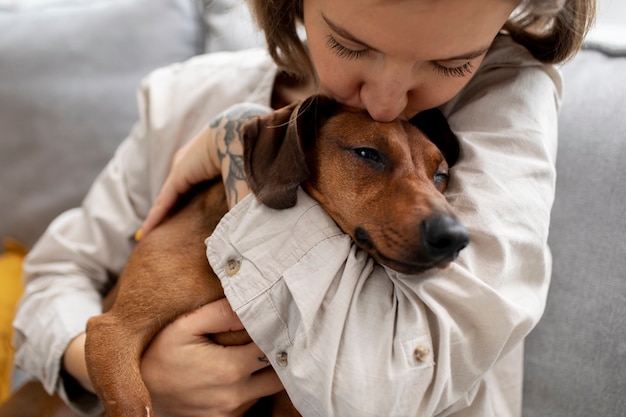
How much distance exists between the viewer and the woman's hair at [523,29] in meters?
1.22

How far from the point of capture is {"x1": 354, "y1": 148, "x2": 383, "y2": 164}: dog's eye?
1.19 metres

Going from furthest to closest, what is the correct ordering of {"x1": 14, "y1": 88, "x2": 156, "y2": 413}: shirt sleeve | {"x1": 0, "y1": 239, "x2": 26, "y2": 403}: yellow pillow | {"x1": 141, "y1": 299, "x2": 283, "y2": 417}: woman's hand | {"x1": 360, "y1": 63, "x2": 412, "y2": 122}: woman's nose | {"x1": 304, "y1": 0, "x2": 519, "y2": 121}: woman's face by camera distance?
{"x1": 0, "y1": 239, "x2": 26, "y2": 403}: yellow pillow < {"x1": 14, "y1": 88, "x2": 156, "y2": 413}: shirt sleeve < {"x1": 141, "y1": 299, "x2": 283, "y2": 417}: woman's hand < {"x1": 360, "y1": 63, "x2": 412, "y2": 122}: woman's nose < {"x1": 304, "y1": 0, "x2": 519, "y2": 121}: woman's face

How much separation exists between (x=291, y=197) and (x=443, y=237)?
0.35 meters

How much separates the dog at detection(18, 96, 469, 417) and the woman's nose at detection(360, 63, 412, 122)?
0.18 feet

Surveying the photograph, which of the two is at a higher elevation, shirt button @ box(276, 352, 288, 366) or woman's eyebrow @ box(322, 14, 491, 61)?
woman's eyebrow @ box(322, 14, 491, 61)

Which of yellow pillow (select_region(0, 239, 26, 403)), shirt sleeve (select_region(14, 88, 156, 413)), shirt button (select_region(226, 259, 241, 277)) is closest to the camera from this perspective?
shirt button (select_region(226, 259, 241, 277))

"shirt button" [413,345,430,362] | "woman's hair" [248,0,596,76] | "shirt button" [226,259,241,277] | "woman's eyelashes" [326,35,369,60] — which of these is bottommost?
"shirt button" [413,345,430,362]

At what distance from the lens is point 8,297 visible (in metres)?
2.08

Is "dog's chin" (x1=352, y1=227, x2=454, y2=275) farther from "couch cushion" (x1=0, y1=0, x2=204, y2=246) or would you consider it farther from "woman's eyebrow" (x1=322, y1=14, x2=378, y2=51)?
"couch cushion" (x1=0, y1=0, x2=204, y2=246)

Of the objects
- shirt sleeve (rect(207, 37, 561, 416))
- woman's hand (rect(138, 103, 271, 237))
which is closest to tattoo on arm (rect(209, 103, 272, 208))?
woman's hand (rect(138, 103, 271, 237))

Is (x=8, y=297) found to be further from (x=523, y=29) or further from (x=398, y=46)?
(x=523, y=29)

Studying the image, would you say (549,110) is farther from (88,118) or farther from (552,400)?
(88,118)

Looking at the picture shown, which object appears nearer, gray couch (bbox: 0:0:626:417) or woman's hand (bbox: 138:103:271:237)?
woman's hand (bbox: 138:103:271:237)

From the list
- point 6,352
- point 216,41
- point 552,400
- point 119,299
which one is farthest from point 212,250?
point 216,41
